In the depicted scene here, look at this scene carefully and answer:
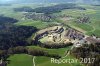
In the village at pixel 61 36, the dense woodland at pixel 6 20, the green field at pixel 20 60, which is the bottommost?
the dense woodland at pixel 6 20

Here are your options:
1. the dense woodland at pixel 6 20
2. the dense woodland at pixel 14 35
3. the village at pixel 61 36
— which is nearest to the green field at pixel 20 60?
the dense woodland at pixel 14 35

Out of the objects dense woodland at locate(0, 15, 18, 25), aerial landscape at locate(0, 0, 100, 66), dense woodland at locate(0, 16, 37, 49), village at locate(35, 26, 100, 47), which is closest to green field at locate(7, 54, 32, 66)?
aerial landscape at locate(0, 0, 100, 66)

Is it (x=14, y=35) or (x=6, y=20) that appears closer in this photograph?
(x=14, y=35)

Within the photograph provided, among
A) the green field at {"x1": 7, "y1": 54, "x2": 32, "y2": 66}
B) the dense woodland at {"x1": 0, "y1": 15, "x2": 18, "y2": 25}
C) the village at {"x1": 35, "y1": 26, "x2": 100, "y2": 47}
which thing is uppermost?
the green field at {"x1": 7, "y1": 54, "x2": 32, "y2": 66}

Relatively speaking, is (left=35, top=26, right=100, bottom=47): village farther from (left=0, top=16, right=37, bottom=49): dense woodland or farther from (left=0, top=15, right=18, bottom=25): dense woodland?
(left=0, top=15, right=18, bottom=25): dense woodland

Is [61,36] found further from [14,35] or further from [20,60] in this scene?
[20,60]

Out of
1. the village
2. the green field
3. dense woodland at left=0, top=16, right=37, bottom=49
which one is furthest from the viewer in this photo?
the village

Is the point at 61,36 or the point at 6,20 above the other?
the point at 61,36

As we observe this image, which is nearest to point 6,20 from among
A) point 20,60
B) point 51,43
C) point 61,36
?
point 61,36

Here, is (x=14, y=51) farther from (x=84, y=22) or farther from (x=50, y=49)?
(x=84, y=22)

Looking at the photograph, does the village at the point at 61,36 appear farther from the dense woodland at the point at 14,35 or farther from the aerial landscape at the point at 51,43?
the dense woodland at the point at 14,35

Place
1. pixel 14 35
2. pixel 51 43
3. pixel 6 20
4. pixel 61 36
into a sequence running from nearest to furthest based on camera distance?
pixel 51 43
pixel 61 36
pixel 14 35
pixel 6 20

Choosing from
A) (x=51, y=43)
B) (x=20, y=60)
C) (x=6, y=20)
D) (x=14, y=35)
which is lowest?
(x=6, y=20)
